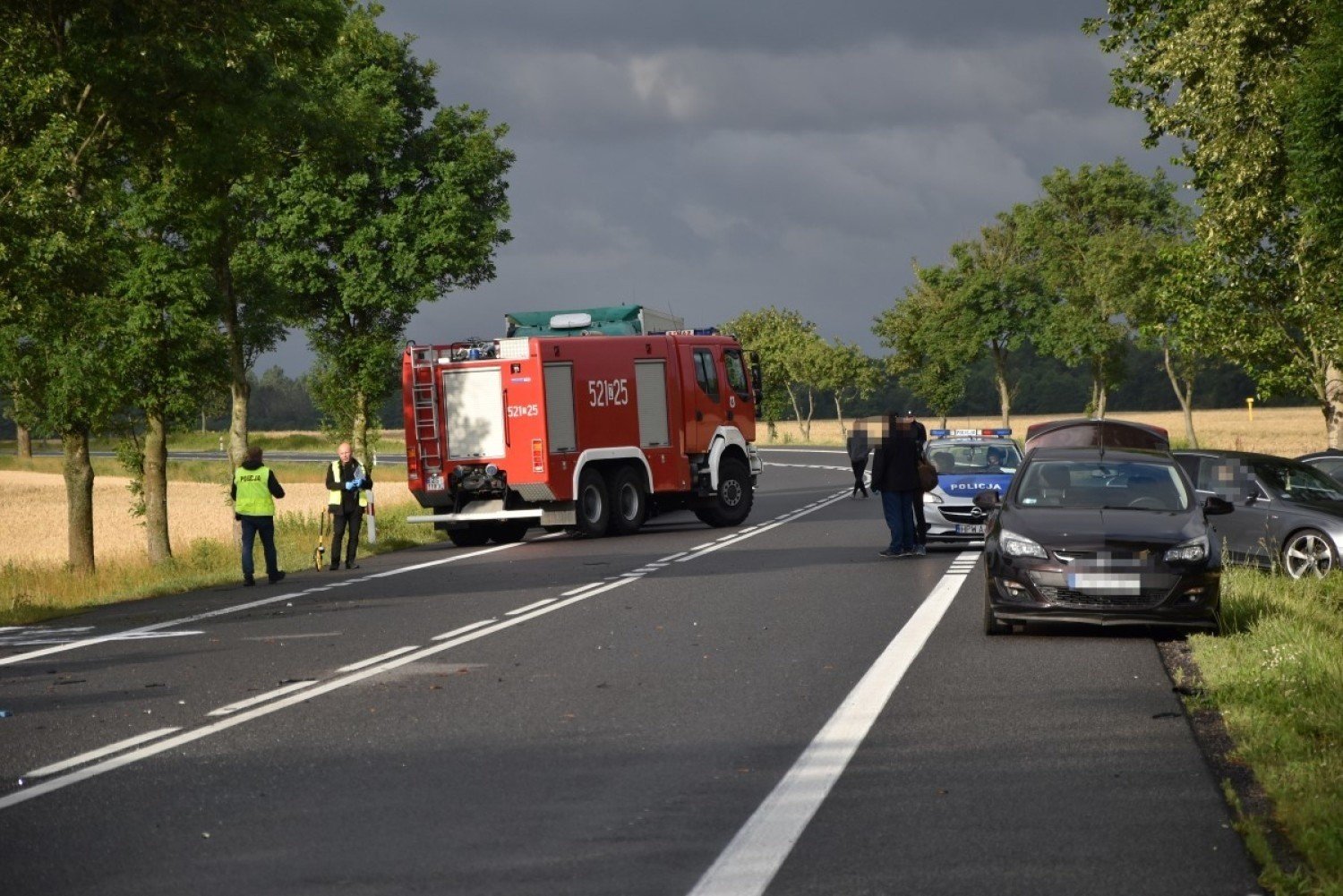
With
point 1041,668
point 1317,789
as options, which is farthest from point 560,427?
point 1317,789

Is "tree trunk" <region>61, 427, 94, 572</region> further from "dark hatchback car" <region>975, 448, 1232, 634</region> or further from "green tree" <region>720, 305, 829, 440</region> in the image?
"green tree" <region>720, 305, 829, 440</region>

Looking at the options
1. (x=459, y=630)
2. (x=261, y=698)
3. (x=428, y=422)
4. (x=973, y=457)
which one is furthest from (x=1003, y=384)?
(x=261, y=698)

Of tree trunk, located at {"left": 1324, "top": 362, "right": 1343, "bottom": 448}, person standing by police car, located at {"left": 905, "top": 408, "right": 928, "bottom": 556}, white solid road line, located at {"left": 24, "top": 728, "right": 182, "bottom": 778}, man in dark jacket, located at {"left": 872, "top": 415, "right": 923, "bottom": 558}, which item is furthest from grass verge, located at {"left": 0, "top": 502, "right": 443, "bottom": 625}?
tree trunk, located at {"left": 1324, "top": 362, "right": 1343, "bottom": 448}

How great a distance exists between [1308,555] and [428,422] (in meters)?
14.2

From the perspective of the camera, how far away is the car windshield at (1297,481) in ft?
61.5

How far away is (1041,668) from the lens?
38.1ft

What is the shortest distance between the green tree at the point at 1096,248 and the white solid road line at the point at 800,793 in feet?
182

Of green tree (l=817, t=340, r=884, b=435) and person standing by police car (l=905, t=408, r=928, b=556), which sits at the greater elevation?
green tree (l=817, t=340, r=884, b=435)

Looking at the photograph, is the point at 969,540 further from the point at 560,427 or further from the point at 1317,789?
the point at 1317,789

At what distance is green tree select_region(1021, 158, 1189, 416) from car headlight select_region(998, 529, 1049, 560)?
52326mm

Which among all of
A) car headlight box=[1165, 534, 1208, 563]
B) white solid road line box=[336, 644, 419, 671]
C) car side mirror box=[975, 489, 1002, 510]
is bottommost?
white solid road line box=[336, 644, 419, 671]

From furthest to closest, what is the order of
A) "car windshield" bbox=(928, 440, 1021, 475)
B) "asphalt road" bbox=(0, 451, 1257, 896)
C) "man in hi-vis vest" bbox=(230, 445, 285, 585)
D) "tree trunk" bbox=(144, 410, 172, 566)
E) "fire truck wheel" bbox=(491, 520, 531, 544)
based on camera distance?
"tree trunk" bbox=(144, 410, 172, 566)
"fire truck wheel" bbox=(491, 520, 531, 544)
"car windshield" bbox=(928, 440, 1021, 475)
"man in hi-vis vest" bbox=(230, 445, 285, 585)
"asphalt road" bbox=(0, 451, 1257, 896)

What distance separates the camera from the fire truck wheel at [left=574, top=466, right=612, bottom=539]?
27.7 m

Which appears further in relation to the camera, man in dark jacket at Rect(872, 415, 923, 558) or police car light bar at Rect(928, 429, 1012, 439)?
police car light bar at Rect(928, 429, 1012, 439)
